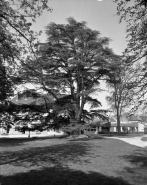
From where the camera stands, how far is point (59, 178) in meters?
6.93

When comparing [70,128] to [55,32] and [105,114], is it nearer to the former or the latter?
[105,114]

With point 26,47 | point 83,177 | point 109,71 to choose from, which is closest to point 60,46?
point 109,71

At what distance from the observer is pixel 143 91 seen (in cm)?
811

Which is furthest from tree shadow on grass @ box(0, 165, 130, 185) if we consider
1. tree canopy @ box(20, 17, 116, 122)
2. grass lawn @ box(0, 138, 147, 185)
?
tree canopy @ box(20, 17, 116, 122)

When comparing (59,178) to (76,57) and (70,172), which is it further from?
(76,57)

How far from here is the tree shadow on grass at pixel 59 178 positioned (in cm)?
644

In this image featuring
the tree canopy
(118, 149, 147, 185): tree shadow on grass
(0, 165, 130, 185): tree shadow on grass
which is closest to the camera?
(0, 165, 130, 185): tree shadow on grass

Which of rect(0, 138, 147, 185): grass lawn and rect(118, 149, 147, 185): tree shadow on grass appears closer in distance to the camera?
rect(0, 138, 147, 185): grass lawn

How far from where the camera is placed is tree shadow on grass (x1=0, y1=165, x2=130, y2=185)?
21.1ft

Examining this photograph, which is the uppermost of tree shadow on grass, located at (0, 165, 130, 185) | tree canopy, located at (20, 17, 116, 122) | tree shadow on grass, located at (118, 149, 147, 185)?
tree canopy, located at (20, 17, 116, 122)

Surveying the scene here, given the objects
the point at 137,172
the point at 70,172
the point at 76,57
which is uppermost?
the point at 76,57

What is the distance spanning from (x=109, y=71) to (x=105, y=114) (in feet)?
18.2

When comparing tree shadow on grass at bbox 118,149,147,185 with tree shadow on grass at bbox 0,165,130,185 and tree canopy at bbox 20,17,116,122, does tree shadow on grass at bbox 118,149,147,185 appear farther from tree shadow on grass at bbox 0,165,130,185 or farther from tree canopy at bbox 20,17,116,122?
tree canopy at bbox 20,17,116,122

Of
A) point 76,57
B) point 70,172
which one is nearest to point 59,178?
point 70,172
